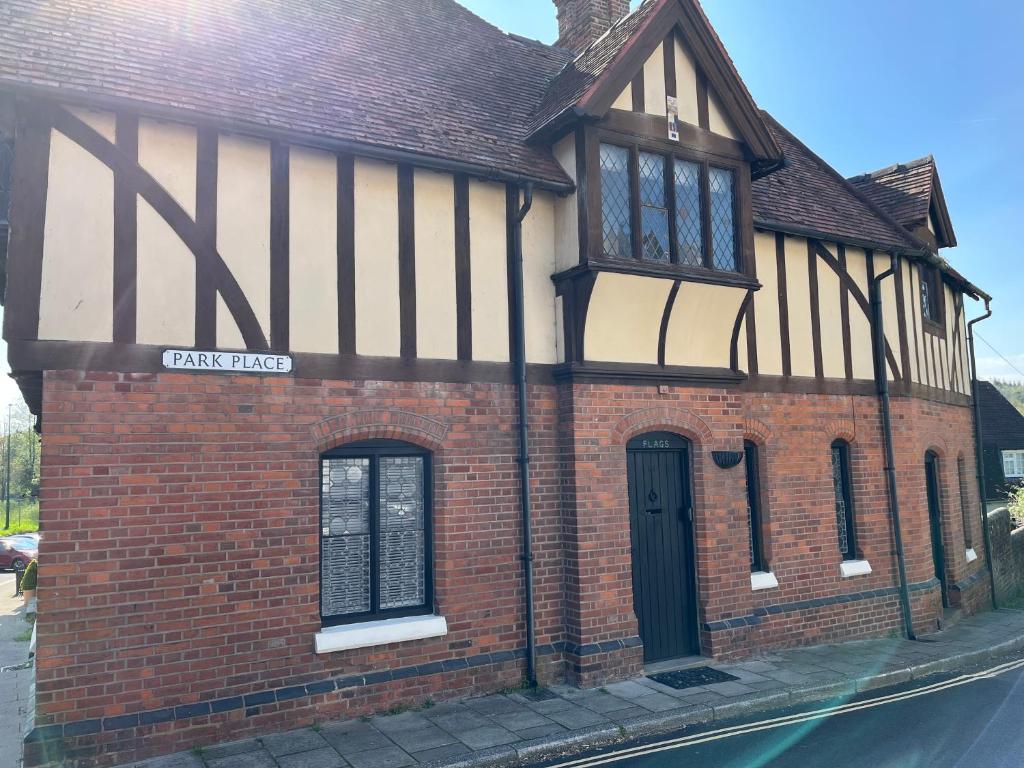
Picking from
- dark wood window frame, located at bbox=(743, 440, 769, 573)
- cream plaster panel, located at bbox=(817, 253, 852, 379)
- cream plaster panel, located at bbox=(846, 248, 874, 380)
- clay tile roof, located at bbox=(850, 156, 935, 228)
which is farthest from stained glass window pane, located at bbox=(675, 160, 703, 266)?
clay tile roof, located at bbox=(850, 156, 935, 228)

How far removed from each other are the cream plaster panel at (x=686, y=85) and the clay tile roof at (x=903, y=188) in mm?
5879

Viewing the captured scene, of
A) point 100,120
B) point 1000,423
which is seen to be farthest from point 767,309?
point 1000,423

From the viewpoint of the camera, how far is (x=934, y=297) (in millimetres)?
13164

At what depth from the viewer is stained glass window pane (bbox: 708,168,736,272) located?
8.88m

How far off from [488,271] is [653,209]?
6.94 ft

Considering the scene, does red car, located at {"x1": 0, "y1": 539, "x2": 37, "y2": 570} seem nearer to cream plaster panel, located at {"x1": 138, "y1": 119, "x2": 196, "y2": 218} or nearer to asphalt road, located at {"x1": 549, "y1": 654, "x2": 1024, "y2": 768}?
cream plaster panel, located at {"x1": 138, "y1": 119, "x2": 196, "y2": 218}

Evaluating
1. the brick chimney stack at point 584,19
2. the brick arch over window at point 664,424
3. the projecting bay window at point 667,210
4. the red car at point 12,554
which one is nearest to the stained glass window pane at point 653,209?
the projecting bay window at point 667,210

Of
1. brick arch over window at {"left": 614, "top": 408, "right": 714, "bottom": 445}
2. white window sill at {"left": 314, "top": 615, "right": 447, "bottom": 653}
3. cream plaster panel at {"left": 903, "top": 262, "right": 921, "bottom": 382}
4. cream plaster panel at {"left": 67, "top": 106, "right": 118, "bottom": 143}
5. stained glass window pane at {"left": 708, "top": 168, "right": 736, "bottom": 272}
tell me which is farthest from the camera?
cream plaster panel at {"left": 903, "top": 262, "right": 921, "bottom": 382}

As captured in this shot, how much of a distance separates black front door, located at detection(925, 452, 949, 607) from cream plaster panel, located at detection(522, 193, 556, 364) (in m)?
8.09

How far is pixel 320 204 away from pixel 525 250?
2341mm

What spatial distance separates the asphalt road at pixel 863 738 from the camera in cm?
593

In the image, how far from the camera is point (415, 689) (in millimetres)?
6992

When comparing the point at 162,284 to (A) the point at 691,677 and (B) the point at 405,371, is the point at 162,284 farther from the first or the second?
(A) the point at 691,677

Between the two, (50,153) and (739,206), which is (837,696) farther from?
(50,153)
